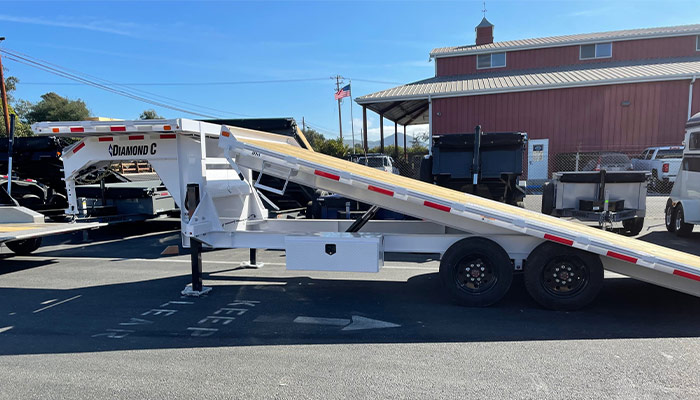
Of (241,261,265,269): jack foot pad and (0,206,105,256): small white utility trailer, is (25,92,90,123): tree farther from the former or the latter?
(241,261,265,269): jack foot pad

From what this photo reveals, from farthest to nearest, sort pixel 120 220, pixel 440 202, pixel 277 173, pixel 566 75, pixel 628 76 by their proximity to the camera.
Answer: pixel 566 75
pixel 628 76
pixel 120 220
pixel 277 173
pixel 440 202

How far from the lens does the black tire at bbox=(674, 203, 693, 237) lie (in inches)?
358

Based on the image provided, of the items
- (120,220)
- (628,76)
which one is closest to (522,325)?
(120,220)

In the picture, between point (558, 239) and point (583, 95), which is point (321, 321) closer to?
point (558, 239)

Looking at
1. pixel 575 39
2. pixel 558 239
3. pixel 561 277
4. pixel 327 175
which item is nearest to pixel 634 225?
pixel 561 277

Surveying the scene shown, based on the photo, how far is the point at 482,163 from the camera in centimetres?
1012

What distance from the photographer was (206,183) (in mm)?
5789

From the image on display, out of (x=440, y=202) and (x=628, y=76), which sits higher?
(x=628, y=76)

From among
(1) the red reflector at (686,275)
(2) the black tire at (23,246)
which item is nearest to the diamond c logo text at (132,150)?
(2) the black tire at (23,246)

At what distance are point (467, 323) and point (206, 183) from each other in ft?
12.3

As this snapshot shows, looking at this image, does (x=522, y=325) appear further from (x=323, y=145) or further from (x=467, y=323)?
(x=323, y=145)

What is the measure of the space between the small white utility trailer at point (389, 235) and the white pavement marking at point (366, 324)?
614mm

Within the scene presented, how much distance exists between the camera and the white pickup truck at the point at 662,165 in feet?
59.8

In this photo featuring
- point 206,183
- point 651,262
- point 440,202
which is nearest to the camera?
point 651,262
